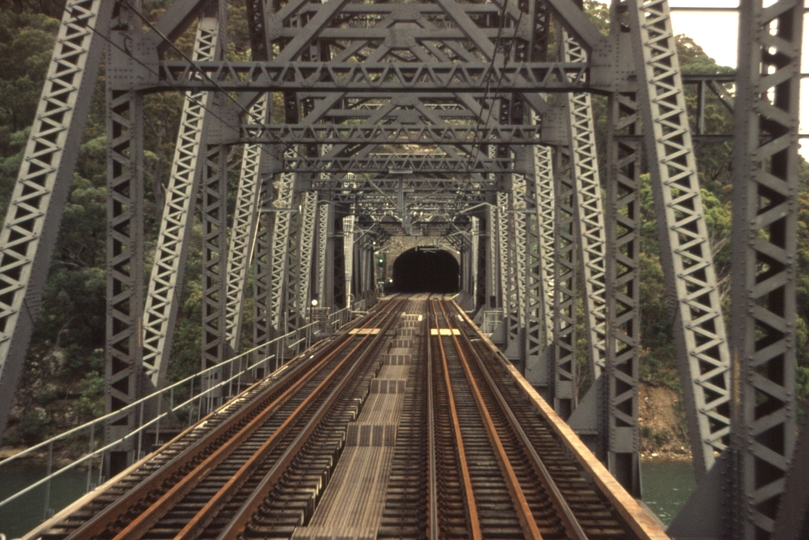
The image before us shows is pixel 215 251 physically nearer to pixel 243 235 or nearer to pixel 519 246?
pixel 243 235

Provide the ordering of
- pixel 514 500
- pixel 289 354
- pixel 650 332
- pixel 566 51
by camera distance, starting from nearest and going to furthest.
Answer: pixel 514 500, pixel 566 51, pixel 289 354, pixel 650 332

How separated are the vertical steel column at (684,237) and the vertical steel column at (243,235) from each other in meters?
11.8

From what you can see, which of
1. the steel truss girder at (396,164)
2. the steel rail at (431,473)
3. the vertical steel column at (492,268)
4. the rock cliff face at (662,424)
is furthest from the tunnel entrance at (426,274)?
the steel rail at (431,473)

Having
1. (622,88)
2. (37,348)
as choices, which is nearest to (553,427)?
(622,88)

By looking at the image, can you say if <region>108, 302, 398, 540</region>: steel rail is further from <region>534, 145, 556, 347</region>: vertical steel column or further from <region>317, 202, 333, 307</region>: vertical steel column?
<region>317, 202, 333, 307</region>: vertical steel column

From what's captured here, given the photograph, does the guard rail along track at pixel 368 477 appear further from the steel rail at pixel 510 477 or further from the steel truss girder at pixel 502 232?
the steel truss girder at pixel 502 232

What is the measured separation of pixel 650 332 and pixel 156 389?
38.8 m

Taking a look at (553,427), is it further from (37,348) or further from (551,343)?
(37,348)

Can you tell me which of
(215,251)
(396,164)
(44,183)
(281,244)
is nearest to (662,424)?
(396,164)

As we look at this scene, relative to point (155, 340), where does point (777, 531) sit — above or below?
below

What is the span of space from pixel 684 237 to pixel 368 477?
5221mm

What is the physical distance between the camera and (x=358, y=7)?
20344mm

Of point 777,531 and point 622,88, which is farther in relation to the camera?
point 622,88

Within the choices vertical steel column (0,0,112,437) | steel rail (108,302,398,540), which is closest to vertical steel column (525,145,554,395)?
steel rail (108,302,398,540)
